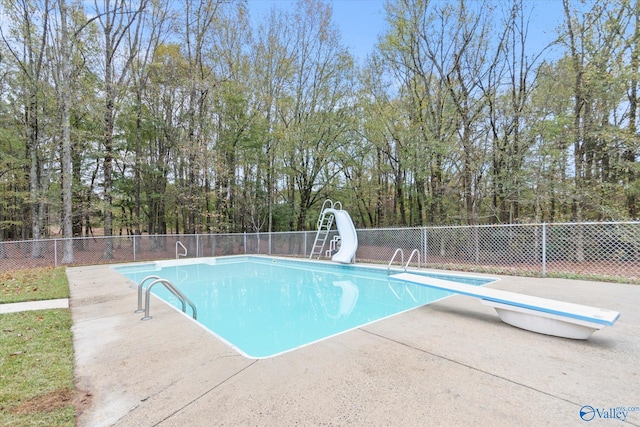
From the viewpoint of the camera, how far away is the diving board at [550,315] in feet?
8.66

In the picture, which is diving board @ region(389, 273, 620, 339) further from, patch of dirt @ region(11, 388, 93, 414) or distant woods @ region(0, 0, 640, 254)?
distant woods @ region(0, 0, 640, 254)

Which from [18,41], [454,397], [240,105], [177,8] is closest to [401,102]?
[240,105]

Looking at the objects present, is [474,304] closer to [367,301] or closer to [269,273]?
[367,301]

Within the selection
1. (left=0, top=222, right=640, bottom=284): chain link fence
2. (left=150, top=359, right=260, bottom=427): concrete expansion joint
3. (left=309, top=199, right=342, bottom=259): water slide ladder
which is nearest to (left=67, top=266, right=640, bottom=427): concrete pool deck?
(left=150, top=359, right=260, bottom=427): concrete expansion joint

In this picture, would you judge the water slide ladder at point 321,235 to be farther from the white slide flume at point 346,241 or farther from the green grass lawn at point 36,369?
the green grass lawn at point 36,369

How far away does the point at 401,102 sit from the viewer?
12.0m

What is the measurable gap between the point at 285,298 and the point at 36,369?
4039 mm

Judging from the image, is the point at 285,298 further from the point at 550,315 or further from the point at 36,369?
the point at 550,315

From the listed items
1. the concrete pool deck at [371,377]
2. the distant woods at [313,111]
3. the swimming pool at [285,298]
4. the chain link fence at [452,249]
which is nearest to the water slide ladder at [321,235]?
the chain link fence at [452,249]

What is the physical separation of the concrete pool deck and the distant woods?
693 cm

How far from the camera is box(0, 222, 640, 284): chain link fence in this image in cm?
596

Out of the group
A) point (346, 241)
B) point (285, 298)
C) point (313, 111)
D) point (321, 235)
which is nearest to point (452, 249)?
point (346, 241)

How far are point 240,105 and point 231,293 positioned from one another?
10.2 meters

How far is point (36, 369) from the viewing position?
225 cm
